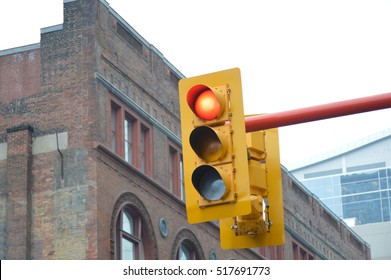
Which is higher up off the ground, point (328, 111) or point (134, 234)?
point (134, 234)

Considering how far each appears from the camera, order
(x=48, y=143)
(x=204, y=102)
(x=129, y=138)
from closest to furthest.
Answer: (x=204, y=102)
(x=48, y=143)
(x=129, y=138)

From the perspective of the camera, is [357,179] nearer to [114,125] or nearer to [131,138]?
[131,138]

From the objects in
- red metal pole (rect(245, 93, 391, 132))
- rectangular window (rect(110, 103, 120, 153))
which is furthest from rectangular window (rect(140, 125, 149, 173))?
red metal pole (rect(245, 93, 391, 132))

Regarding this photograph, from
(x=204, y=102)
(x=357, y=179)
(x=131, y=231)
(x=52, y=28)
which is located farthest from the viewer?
(x=357, y=179)

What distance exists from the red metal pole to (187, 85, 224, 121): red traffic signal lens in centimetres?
47

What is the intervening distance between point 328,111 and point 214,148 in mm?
1126

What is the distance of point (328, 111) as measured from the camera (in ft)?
33.2

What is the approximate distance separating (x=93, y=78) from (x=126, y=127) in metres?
2.61

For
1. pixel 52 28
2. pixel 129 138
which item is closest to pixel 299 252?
pixel 129 138

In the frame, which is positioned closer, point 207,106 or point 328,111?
point 207,106

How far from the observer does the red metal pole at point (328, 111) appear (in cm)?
1004

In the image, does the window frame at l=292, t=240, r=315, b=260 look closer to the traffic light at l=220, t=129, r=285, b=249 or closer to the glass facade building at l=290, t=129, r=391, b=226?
the traffic light at l=220, t=129, r=285, b=249

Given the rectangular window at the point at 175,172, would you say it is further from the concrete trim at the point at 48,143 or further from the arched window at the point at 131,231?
the concrete trim at the point at 48,143

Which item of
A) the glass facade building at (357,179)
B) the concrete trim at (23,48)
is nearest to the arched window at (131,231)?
the concrete trim at (23,48)
